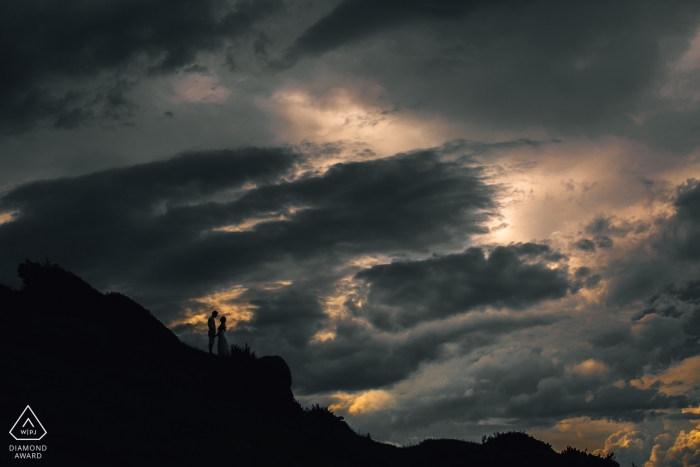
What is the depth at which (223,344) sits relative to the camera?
34750mm

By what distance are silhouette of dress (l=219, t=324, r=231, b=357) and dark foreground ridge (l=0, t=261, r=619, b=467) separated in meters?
1.30

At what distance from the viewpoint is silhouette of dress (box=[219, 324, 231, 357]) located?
3456cm

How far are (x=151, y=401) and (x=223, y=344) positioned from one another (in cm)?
1077

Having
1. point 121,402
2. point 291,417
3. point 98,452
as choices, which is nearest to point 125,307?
point 291,417

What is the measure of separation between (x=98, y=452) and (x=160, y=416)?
5.23m

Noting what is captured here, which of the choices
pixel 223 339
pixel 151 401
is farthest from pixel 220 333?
pixel 151 401

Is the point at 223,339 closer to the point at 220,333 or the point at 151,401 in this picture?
the point at 220,333

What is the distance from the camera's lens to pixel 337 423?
121 feet

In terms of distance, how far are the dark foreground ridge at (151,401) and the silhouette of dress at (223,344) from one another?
51.3 inches

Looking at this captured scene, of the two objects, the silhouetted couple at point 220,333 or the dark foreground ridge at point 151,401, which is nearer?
the dark foreground ridge at point 151,401

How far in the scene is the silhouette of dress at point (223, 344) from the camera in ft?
113

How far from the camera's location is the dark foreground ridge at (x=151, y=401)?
19.3m

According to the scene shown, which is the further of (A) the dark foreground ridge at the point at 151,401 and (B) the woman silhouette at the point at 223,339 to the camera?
(B) the woman silhouette at the point at 223,339

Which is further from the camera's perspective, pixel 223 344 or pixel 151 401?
pixel 223 344
